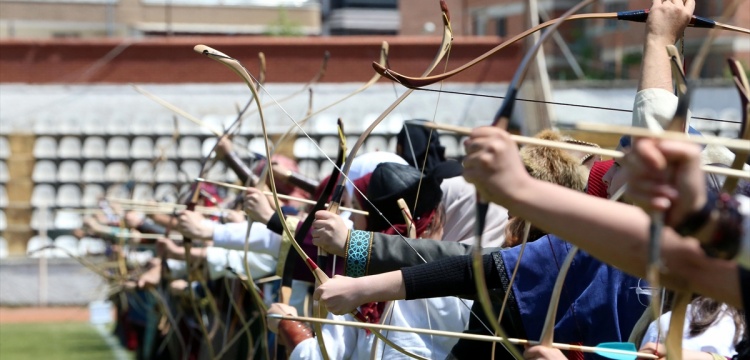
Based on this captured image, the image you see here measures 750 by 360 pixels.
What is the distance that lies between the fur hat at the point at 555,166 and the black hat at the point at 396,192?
1.65ft

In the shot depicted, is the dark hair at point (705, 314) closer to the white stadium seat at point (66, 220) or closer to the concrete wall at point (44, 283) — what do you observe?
the concrete wall at point (44, 283)

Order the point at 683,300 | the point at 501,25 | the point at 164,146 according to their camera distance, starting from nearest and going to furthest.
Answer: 1. the point at 683,300
2. the point at 164,146
3. the point at 501,25

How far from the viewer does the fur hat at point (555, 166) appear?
8.21ft

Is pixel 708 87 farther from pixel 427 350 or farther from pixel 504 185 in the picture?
pixel 504 185

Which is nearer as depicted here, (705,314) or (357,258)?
(705,314)

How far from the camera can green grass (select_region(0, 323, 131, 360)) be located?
8523 mm

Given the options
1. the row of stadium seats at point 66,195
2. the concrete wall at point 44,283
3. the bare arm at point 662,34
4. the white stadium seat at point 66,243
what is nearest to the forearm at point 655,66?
the bare arm at point 662,34

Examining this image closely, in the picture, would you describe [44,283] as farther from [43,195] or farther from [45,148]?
[45,148]

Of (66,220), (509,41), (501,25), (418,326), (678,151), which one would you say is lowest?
(66,220)

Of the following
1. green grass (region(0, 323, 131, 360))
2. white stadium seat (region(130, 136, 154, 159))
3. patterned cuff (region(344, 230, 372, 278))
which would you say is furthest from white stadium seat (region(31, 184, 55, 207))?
patterned cuff (region(344, 230, 372, 278))

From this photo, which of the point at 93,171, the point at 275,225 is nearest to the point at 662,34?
the point at 275,225

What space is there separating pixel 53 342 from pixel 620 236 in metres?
8.91

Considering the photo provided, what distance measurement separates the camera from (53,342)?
9.68 metres

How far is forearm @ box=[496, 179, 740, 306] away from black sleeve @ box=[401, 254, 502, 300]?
82 cm
